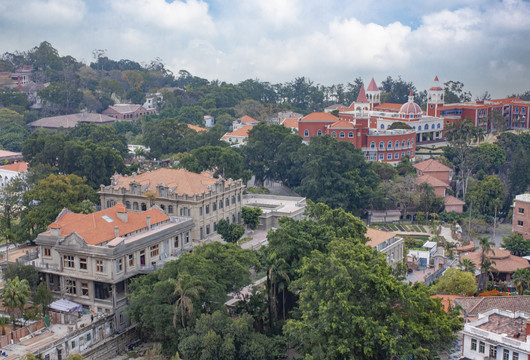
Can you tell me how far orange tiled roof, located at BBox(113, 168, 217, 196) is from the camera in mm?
53891

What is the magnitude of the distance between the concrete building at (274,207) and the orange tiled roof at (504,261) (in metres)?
16.3

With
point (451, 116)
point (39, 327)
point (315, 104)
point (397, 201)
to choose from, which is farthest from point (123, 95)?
point (39, 327)

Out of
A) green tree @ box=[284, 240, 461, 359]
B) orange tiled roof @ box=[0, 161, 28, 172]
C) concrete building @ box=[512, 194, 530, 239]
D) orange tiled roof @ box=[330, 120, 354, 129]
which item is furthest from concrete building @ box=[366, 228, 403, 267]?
orange tiled roof @ box=[0, 161, 28, 172]

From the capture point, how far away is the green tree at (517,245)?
59500mm

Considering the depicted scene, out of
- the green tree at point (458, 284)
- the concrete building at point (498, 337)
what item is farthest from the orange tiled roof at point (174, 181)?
the concrete building at point (498, 337)

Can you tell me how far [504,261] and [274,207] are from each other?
2199 cm

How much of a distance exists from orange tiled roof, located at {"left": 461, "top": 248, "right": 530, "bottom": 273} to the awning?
32.5 m

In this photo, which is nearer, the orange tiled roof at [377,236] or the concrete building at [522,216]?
the orange tiled roof at [377,236]

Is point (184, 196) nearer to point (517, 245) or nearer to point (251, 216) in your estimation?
point (251, 216)

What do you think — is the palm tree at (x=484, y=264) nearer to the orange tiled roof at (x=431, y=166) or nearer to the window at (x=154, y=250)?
the window at (x=154, y=250)

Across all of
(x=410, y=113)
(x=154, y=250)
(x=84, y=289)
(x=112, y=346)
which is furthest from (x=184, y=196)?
(x=410, y=113)

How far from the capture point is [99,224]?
44.4 m

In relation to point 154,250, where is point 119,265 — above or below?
below

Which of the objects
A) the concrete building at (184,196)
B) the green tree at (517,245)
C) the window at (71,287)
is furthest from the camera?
the green tree at (517,245)
